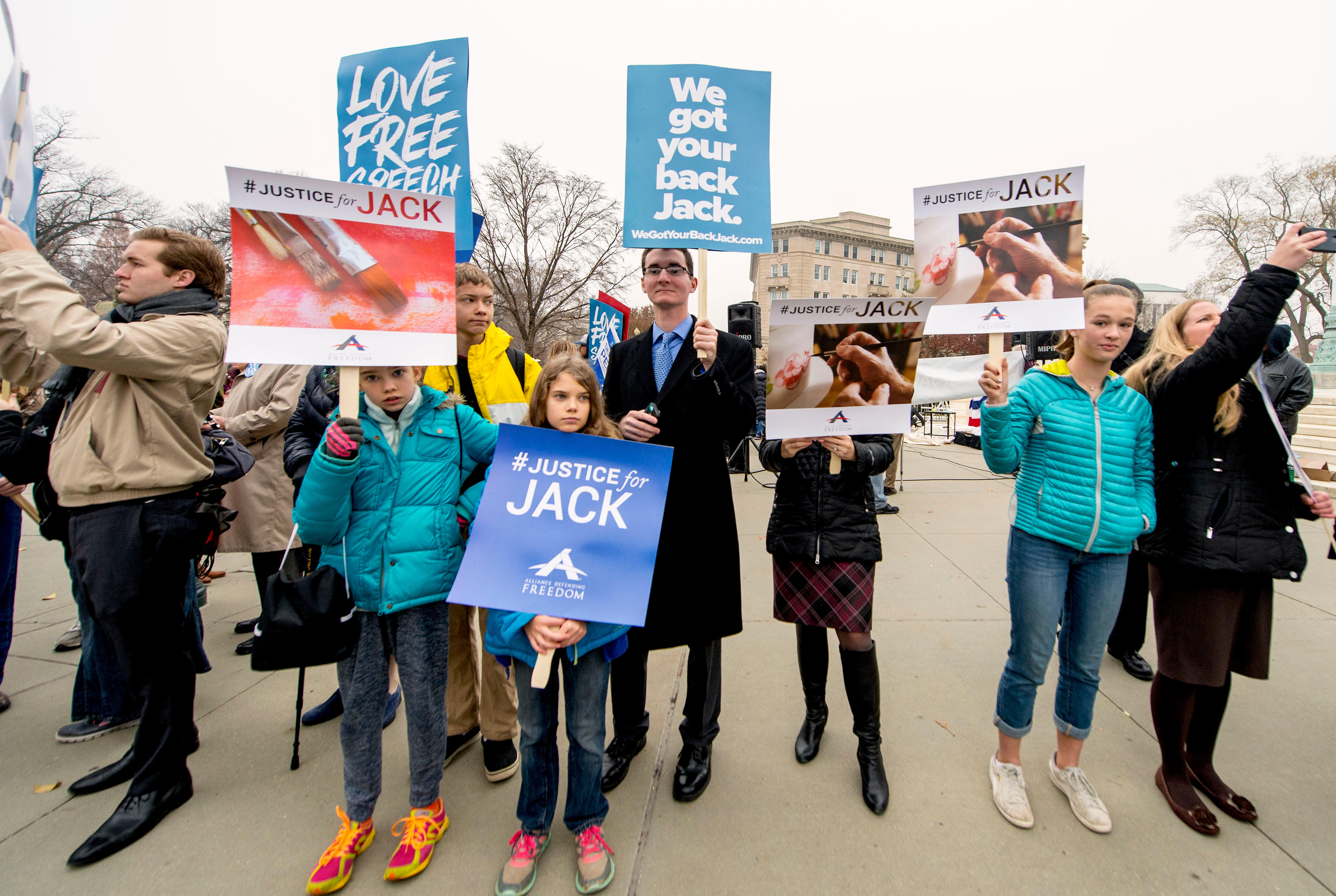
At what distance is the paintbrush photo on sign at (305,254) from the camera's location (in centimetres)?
190

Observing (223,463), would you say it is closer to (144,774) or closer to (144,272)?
(144,272)

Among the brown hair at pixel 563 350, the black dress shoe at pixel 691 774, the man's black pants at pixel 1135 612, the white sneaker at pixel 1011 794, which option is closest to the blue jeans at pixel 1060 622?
the white sneaker at pixel 1011 794

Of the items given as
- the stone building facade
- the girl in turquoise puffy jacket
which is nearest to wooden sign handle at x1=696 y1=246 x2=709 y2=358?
the girl in turquoise puffy jacket

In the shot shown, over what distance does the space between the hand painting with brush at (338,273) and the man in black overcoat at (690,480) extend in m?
0.80

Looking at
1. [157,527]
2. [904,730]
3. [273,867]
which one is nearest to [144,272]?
[157,527]

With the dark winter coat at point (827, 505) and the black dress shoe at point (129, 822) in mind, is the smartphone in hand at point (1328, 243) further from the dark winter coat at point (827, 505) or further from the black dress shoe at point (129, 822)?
the black dress shoe at point (129, 822)

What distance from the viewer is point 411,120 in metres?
3.04

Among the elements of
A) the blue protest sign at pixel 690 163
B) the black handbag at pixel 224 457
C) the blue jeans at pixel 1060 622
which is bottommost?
the blue jeans at pixel 1060 622

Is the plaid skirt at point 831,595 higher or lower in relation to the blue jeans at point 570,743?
higher

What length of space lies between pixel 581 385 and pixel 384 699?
1320 mm

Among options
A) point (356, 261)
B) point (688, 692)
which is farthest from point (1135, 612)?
point (356, 261)

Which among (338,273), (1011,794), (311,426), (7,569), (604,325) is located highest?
(604,325)

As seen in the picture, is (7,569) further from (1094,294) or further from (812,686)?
(1094,294)

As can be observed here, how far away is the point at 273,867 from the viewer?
212 cm
